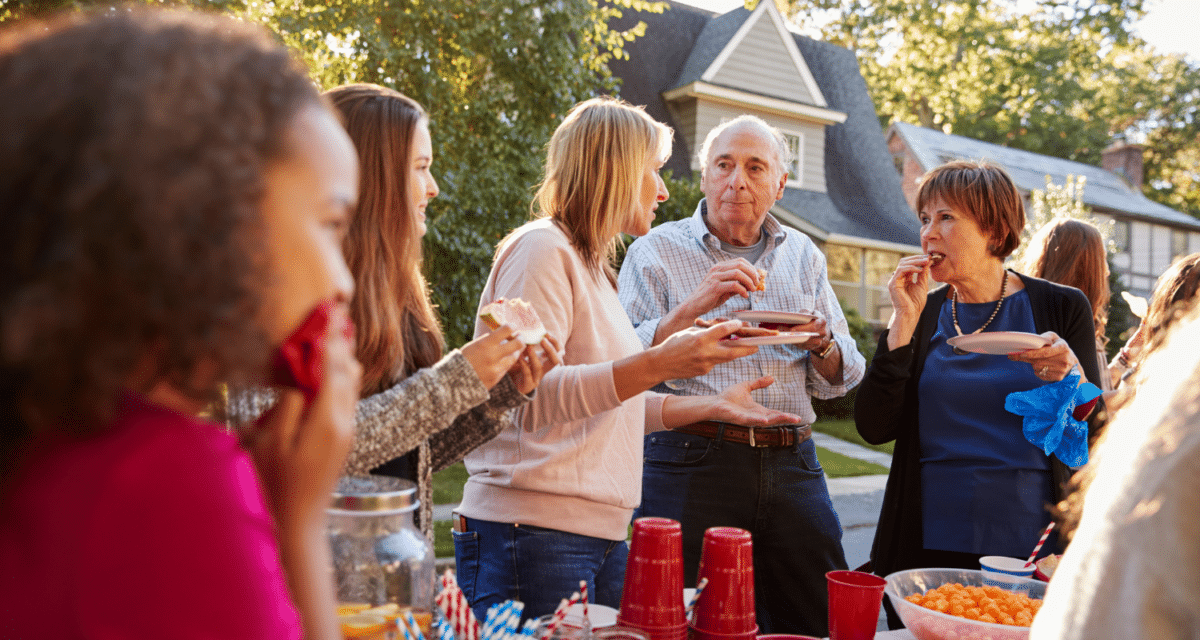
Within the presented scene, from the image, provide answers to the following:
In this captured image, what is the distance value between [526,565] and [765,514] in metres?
1.11

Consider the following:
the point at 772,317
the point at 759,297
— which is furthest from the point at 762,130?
the point at 772,317

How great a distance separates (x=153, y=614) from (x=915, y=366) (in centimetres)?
294

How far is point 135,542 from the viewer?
0.61m

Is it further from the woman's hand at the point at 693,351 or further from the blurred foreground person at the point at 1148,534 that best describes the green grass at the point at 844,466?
the blurred foreground person at the point at 1148,534

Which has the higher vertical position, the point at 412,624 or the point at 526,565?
the point at 412,624

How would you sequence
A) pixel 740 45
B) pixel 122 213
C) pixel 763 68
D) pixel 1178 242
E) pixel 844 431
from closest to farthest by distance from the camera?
pixel 122 213, pixel 844 431, pixel 740 45, pixel 763 68, pixel 1178 242

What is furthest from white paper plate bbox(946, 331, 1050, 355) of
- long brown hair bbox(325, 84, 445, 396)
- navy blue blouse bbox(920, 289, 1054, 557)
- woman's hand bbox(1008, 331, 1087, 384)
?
long brown hair bbox(325, 84, 445, 396)

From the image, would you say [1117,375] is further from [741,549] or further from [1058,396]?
[741,549]

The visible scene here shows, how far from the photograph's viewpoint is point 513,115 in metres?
9.49

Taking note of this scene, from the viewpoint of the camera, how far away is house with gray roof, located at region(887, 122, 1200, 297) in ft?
87.2

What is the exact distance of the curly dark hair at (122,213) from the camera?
0.57m

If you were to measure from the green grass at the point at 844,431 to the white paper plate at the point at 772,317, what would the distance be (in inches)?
438

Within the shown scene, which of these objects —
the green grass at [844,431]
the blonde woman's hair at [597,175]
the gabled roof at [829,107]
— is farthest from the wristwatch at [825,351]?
the gabled roof at [829,107]

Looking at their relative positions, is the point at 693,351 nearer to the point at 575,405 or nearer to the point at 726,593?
the point at 575,405
